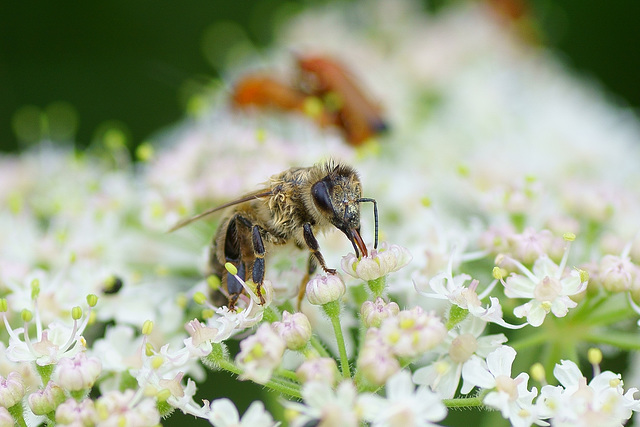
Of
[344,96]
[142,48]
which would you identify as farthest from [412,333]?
[142,48]

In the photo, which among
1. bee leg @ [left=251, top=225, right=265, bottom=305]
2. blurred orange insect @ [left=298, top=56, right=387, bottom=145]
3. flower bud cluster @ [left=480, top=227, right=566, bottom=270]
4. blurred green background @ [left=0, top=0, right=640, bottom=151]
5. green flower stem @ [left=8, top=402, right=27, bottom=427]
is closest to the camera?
green flower stem @ [left=8, top=402, right=27, bottom=427]

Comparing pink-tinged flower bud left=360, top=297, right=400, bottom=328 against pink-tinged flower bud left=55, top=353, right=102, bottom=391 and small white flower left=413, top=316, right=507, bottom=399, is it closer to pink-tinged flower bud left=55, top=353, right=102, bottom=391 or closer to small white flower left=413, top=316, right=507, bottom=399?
small white flower left=413, top=316, right=507, bottom=399

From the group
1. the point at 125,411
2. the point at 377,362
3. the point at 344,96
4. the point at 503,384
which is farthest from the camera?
the point at 344,96

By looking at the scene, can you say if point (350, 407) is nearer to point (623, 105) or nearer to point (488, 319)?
point (488, 319)

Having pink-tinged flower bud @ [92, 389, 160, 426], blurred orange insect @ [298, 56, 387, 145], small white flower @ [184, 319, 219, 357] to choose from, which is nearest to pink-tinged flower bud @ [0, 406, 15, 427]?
pink-tinged flower bud @ [92, 389, 160, 426]

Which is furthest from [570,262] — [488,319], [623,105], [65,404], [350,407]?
[623,105]

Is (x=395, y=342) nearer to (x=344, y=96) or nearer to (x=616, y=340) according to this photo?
(x=616, y=340)
